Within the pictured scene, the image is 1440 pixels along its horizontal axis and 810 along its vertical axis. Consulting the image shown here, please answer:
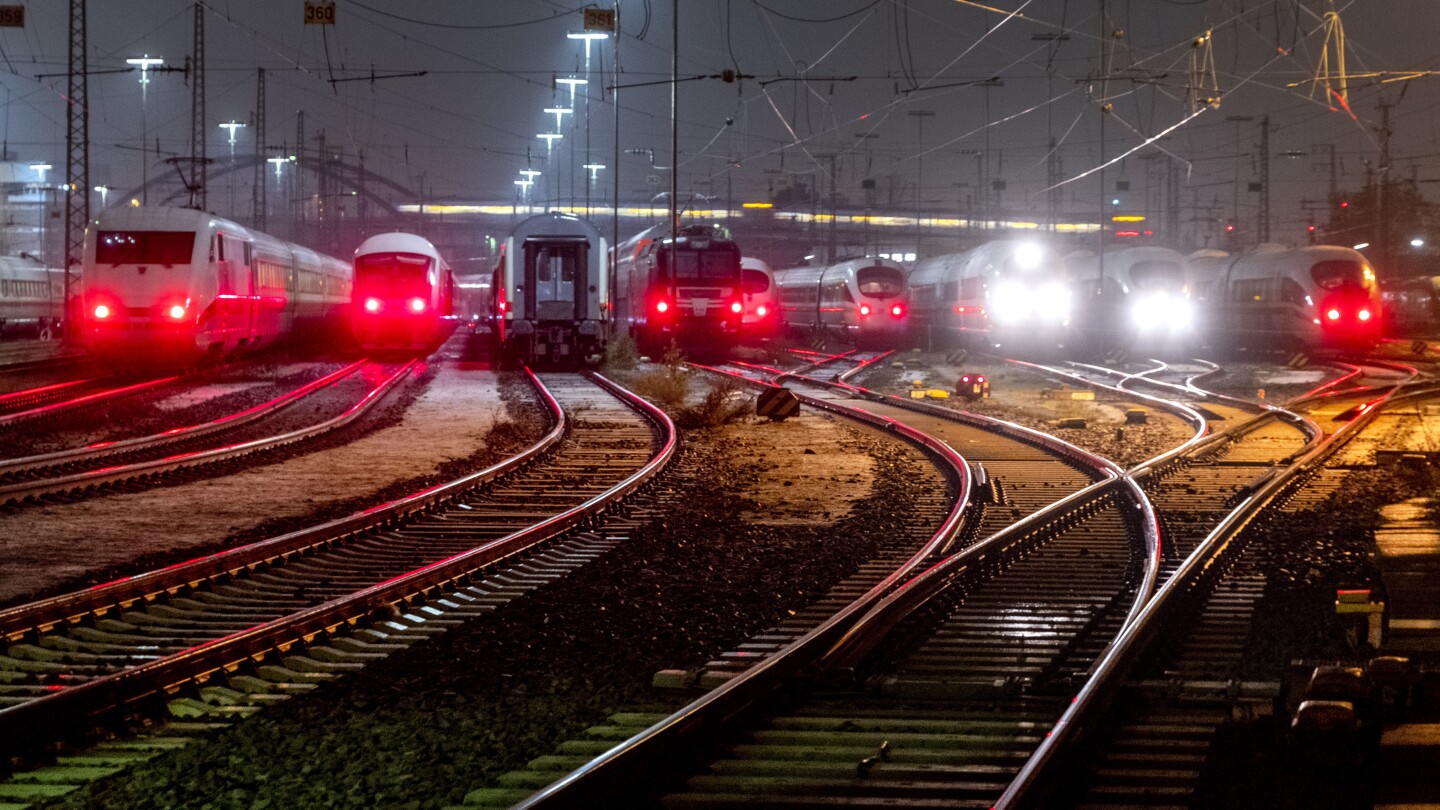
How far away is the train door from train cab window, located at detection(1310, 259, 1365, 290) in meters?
17.9

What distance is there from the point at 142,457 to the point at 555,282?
789 inches

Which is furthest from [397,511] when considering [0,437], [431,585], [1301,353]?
[1301,353]

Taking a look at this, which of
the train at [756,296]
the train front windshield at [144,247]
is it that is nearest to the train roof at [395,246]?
the train front windshield at [144,247]

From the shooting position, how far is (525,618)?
304 inches

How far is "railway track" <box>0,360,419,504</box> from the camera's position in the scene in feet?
41.8

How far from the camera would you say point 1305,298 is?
36562mm

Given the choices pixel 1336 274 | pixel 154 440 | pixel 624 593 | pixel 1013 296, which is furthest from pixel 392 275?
pixel 624 593

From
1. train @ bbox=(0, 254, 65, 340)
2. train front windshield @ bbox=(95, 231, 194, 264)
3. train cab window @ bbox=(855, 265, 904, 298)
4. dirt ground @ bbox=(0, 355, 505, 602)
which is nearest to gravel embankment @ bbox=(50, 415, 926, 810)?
dirt ground @ bbox=(0, 355, 505, 602)

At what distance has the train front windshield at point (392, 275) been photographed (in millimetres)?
38344

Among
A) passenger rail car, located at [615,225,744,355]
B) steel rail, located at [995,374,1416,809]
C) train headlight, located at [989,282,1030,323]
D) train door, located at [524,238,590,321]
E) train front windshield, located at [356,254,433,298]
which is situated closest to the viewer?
steel rail, located at [995,374,1416,809]

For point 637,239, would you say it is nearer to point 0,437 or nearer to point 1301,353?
point 1301,353

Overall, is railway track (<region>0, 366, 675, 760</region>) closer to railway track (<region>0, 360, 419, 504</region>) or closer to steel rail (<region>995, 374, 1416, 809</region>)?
steel rail (<region>995, 374, 1416, 809</region>)

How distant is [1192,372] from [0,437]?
26.6 metres

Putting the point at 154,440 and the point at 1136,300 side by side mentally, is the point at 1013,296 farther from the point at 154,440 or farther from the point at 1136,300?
the point at 154,440
